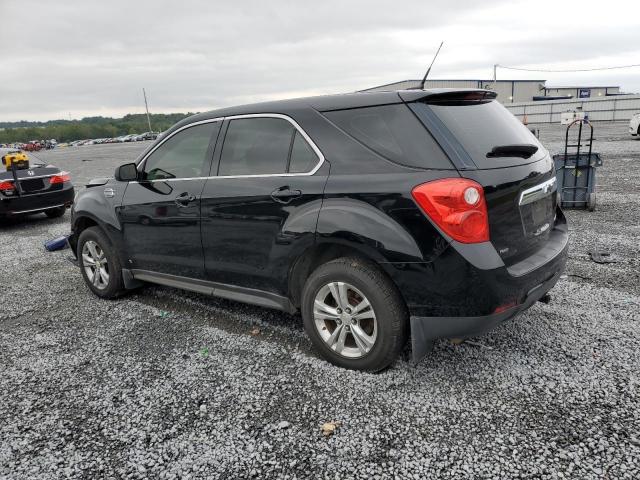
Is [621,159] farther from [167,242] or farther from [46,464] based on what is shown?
[46,464]

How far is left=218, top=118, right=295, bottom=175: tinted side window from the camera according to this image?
3420 millimetres

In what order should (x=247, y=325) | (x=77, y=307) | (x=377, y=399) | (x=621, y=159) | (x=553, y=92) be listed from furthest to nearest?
(x=553, y=92) → (x=621, y=159) → (x=77, y=307) → (x=247, y=325) → (x=377, y=399)

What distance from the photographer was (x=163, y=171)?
4.29 m

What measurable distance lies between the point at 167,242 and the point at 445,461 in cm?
284

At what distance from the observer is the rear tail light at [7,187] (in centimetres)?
880

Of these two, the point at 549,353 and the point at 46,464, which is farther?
the point at 549,353

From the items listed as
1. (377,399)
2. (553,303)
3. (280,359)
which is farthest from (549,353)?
(280,359)

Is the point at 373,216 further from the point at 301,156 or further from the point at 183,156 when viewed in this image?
the point at 183,156

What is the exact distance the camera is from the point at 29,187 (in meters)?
9.14

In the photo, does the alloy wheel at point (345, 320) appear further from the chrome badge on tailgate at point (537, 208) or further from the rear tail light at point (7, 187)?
the rear tail light at point (7, 187)

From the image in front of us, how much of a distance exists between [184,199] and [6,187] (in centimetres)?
674

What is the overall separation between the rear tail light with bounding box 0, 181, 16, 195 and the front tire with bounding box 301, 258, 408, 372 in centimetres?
796

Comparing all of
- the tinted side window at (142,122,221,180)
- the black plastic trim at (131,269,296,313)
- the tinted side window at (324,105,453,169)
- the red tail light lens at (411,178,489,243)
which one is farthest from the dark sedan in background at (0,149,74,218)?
the red tail light lens at (411,178,489,243)

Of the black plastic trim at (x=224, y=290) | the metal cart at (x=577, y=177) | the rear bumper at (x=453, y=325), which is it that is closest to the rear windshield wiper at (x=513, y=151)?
the rear bumper at (x=453, y=325)
